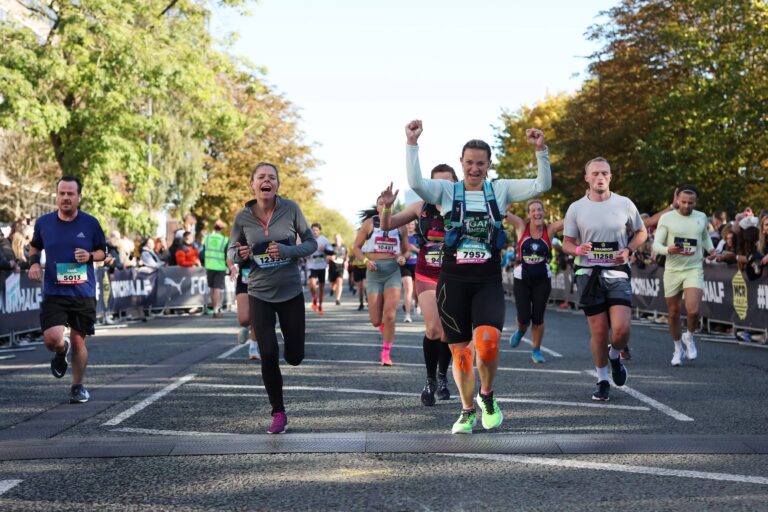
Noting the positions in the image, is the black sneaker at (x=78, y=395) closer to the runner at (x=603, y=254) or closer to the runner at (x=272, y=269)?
the runner at (x=272, y=269)

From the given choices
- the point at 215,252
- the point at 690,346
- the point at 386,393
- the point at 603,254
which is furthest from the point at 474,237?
the point at 215,252

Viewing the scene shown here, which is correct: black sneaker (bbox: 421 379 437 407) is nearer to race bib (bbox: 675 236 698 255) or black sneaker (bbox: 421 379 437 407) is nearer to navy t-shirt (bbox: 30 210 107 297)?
navy t-shirt (bbox: 30 210 107 297)

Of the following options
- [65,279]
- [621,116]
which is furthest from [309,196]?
[65,279]

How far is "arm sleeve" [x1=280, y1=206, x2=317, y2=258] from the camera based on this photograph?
7125 millimetres

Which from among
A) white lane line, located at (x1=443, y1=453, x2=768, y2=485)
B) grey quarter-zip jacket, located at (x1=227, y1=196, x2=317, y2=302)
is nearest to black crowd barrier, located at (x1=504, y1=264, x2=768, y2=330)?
grey quarter-zip jacket, located at (x1=227, y1=196, x2=317, y2=302)

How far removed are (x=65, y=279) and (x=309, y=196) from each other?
56344 millimetres

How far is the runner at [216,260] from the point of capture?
21109mm

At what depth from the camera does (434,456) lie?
6.13 meters

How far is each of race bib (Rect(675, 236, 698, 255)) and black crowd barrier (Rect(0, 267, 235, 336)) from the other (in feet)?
27.7

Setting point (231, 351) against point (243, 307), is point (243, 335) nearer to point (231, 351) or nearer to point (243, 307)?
point (231, 351)

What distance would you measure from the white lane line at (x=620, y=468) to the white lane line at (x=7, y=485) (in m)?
2.38

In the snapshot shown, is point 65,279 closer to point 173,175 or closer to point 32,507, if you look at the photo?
point 32,507

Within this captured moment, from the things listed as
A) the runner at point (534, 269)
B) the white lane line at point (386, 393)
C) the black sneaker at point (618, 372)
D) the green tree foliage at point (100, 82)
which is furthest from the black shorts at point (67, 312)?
the green tree foliage at point (100, 82)

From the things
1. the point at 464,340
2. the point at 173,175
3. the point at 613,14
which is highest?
the point at 613,14
